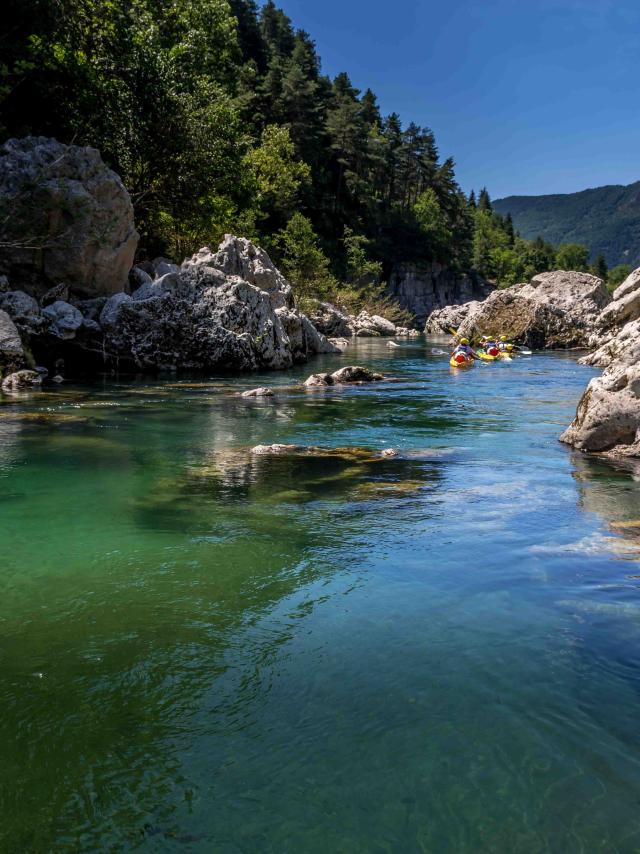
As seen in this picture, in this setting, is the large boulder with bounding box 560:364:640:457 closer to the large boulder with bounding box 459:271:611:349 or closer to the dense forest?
the dense forest

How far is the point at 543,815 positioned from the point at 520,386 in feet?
57.9

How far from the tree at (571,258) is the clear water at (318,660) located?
148m

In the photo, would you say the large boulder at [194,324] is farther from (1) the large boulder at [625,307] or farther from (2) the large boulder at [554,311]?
(2) the large boulder at [554,311]

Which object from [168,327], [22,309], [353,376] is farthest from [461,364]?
[22,309]

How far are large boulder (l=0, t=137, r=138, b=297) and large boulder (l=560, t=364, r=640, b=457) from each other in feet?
50.0

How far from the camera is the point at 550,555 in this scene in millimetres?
5359

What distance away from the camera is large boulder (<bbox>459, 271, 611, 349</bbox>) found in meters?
38.3

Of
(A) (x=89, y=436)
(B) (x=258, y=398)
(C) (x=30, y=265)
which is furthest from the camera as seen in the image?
(C) (x=30, y=265)

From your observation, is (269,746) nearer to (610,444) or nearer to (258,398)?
(610,444)

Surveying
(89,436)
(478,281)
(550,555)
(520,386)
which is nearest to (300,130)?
(478,281)

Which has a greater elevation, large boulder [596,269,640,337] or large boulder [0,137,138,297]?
large boulder [0,137,138,297]

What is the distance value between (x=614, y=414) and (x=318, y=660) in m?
7.10

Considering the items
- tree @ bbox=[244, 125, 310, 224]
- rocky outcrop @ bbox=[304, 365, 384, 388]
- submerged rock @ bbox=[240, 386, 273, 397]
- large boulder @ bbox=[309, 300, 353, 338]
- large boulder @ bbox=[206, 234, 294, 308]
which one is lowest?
submerged rock @ bbox=[240, 386, 273, 397]

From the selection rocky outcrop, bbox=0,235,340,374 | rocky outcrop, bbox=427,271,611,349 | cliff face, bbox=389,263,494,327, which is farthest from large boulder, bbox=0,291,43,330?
cliff face, bbox=389,263,494,327
